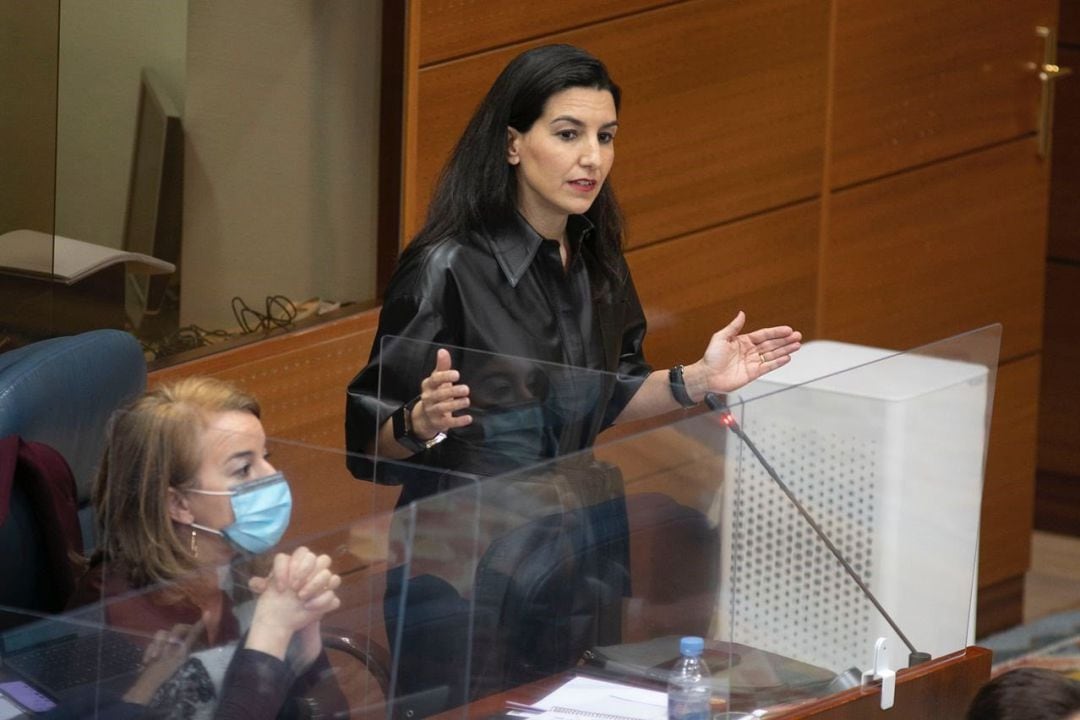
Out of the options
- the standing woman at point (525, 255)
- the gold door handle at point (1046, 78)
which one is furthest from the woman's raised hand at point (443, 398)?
the gold door handle at point (1046, 78)

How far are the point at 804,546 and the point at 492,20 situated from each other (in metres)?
1.74

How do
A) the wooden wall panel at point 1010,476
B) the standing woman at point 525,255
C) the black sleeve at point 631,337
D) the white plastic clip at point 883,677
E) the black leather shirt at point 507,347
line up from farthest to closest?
1. the wooden wall panel at point 1010,476
2. the black sleeve at point 631,337
3. the standing woman at point 525,255
4. the white plastic clip at point 883,677
5. the black leather shirt at point 507,347

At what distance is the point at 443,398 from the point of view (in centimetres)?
247

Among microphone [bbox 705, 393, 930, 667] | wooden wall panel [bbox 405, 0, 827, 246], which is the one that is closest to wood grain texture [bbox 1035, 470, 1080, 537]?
wooden wall panel [bbox 405, 0, 827, 246]

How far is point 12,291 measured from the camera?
3447mm

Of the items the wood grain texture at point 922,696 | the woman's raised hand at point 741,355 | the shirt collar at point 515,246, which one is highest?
the shirt collar at point 515,246

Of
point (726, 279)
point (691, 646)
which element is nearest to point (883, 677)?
point (691, 646)

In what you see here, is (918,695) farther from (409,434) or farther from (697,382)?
(409,434)

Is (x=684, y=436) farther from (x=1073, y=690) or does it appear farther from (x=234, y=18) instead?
(x=234, y=18)

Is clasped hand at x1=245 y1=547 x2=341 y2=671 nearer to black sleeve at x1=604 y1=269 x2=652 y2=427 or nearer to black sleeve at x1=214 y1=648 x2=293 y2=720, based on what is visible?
black sleeve at x1=214 y1=648 x2=293 y2=720

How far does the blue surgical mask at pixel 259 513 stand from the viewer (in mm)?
2146

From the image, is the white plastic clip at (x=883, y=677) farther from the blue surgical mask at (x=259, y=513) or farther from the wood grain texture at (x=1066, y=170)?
the wood grain texture at (x=1066, y=170)

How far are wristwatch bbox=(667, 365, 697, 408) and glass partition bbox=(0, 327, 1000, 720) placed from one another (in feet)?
0.52

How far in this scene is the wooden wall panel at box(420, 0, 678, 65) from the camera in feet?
12.8
